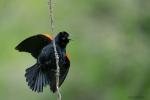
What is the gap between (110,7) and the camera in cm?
1773

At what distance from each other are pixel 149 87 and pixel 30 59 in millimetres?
3041

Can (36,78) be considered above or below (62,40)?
below

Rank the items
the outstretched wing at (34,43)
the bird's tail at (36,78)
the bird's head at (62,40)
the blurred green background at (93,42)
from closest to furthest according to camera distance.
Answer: the bird's tail at (36,78)
the outstretched wing at (34,43)
the bird's head at (62,40)
the blurred green background at (93,42)

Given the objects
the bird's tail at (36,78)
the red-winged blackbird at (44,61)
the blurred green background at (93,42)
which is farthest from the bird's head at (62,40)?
the blurred green background at (93,42)

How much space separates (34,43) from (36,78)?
303 mm

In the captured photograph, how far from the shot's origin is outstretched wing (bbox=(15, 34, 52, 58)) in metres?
7.09

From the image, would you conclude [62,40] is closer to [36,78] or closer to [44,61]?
[44,61]

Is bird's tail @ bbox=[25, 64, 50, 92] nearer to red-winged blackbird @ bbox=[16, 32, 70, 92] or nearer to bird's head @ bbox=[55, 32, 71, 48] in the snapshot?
red-winged blackbird @ bbox=[16, 32, 70, 92]

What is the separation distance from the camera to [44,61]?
7.00m

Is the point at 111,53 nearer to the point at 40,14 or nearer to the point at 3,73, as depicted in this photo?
the point at 40,14

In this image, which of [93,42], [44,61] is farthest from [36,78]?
[93,42]

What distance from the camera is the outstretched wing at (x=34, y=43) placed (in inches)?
279

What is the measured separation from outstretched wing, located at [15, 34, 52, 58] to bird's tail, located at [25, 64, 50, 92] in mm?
147

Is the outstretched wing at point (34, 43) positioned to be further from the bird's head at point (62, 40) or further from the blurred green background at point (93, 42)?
the blurred green background at point (93, 42)
